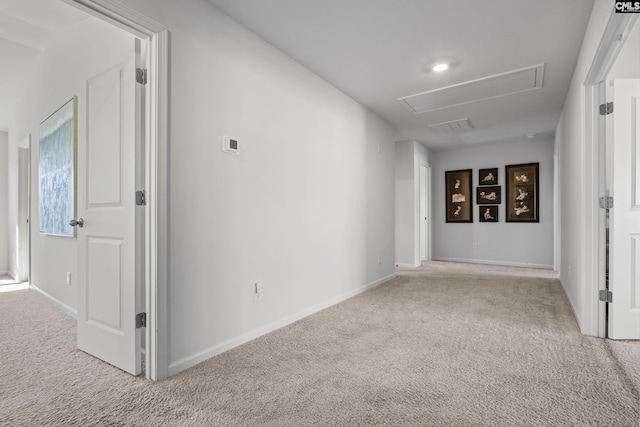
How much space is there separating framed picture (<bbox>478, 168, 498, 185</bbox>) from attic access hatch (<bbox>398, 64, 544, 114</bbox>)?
3.04m

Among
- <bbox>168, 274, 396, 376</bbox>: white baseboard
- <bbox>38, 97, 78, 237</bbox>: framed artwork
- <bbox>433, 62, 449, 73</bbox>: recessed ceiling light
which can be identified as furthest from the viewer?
<bbox>433, 62, 449, 73</bbox>: recessed ceiling light

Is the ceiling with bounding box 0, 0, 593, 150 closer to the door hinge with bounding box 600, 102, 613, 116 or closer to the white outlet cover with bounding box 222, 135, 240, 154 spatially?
the door hinge with bounding box 600, 102, 613, 116

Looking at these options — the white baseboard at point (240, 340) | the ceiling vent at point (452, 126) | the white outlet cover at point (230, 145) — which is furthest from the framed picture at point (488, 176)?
the white outlet cover at point (230, 145)

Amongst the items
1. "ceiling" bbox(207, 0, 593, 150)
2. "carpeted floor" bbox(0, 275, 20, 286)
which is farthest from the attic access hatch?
"carpeted floor" bbox(0, 275, 20, 286)

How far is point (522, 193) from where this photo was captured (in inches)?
255

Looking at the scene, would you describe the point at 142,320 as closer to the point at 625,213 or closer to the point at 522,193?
the point at 625,213

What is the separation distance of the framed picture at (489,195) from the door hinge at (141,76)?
21.7 feet

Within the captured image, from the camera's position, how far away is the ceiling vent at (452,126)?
16.8 ft

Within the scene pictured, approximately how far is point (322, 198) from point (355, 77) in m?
1.33

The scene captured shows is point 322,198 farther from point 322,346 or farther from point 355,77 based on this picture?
point 322,346

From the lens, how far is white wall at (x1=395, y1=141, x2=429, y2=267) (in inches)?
253

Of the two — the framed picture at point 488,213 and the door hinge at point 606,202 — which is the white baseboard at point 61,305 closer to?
the door hinge at point 606,202

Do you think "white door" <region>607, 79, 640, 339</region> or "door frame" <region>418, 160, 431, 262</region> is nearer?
"white door" <region>607, 79, 640, 339</region>

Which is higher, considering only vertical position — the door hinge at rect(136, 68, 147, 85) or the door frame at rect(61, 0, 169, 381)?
the door hinge at rect(136, 68, 147, 85)
